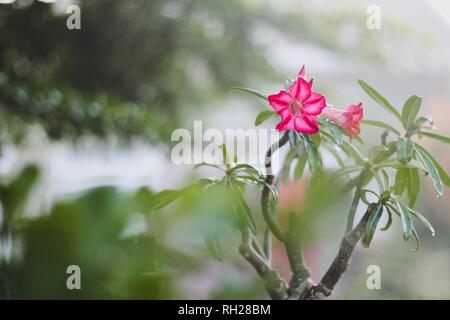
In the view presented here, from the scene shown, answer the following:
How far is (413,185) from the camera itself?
0.96 metres

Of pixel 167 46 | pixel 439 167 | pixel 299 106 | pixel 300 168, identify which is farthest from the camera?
pixel 167 46

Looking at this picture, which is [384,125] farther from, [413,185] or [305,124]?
[305,124]

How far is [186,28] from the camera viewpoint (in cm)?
280

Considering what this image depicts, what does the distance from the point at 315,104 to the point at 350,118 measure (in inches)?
2.4

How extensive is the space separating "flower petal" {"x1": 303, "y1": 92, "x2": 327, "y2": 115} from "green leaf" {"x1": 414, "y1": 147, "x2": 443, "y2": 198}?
0.59 ft

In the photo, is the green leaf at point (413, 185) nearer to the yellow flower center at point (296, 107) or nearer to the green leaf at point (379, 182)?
the green leaf at point (379, 182)

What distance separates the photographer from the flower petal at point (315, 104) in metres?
0.83

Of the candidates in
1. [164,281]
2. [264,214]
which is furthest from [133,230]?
[264,214]

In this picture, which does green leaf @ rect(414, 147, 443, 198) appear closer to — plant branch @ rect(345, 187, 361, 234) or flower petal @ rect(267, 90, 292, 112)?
plant branch @ rect(345, 187, 361, 234)

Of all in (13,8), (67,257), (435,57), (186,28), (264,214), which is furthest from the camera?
(186,28)

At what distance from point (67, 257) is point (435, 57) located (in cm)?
257

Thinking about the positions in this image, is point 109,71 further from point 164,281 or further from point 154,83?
point 164,281

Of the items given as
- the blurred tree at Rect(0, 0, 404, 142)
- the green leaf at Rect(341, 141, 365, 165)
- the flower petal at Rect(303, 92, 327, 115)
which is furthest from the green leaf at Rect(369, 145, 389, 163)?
the blurred tree at Rect(0, 0, 404, 142)

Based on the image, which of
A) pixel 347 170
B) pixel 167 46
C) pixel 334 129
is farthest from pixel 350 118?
pixel 167 46
